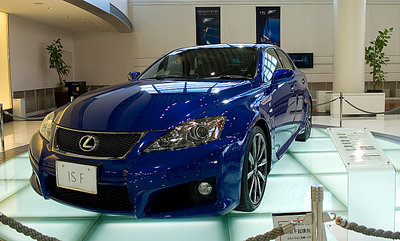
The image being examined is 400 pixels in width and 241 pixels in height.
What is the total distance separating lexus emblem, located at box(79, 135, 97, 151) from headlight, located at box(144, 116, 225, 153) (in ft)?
0.98

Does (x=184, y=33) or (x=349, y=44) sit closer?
(x=349, y=44)

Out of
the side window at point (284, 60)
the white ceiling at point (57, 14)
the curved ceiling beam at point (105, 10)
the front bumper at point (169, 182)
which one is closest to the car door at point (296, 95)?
the side window at point (284, 60)

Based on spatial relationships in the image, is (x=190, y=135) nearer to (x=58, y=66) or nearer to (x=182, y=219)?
(x=182, y=219)

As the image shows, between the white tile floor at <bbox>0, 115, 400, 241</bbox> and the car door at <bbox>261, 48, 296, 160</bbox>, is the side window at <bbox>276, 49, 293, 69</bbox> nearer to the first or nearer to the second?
the car door at <bbox>261, 48, 296, 160</bbox>

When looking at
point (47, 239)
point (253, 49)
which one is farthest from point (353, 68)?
point (47, 239)

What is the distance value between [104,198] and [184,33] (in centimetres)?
1179

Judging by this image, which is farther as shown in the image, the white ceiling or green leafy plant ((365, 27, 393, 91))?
green leafy plant ((365, 27, 393, 91))

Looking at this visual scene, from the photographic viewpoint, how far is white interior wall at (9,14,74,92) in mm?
9102

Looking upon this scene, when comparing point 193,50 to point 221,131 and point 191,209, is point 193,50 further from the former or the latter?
point 191,209

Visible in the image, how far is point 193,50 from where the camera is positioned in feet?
10.8

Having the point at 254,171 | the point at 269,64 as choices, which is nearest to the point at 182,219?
the point at 254,171

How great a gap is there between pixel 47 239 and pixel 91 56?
1267cm

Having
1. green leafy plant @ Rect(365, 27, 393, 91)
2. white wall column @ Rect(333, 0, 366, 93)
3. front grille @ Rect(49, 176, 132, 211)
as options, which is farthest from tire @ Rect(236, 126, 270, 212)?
green leafy plant @ Rect(365, 27, 393, 91)

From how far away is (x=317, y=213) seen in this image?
4.65 feet
